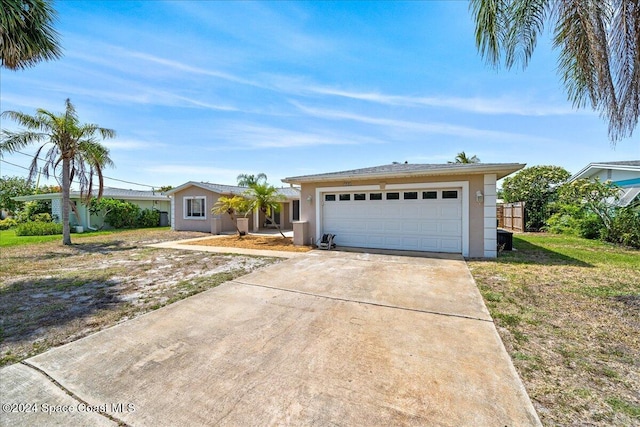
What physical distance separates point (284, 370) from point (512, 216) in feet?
66.6

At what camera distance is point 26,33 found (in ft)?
20.0

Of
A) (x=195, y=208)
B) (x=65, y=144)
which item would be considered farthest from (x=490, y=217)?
(x=65, y=144)

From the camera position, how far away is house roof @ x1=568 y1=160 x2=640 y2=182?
45.8 feet

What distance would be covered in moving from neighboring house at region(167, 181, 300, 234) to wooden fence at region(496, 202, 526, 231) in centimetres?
1406

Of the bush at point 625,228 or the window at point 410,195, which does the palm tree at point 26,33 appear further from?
the bush at point 625,228

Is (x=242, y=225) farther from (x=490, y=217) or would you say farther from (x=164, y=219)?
(x=164, y=219)

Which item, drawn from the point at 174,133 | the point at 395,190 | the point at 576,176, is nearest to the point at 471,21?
the point at 395,190

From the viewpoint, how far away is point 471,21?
4621 millimetres

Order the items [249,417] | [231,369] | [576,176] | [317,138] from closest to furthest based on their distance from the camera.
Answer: [249,417] < [231,369] < [317,138] < [576,176]

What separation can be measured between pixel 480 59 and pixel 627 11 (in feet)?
5.99

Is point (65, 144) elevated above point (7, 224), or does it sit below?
above

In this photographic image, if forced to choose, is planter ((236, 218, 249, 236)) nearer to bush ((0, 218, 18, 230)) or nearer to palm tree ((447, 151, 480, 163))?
bush ((0, 218, 18, 230))

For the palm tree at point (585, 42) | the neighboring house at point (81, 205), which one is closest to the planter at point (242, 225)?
the neighboring house at point (81, 205)

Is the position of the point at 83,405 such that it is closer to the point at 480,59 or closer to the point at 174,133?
the point at 480,59
